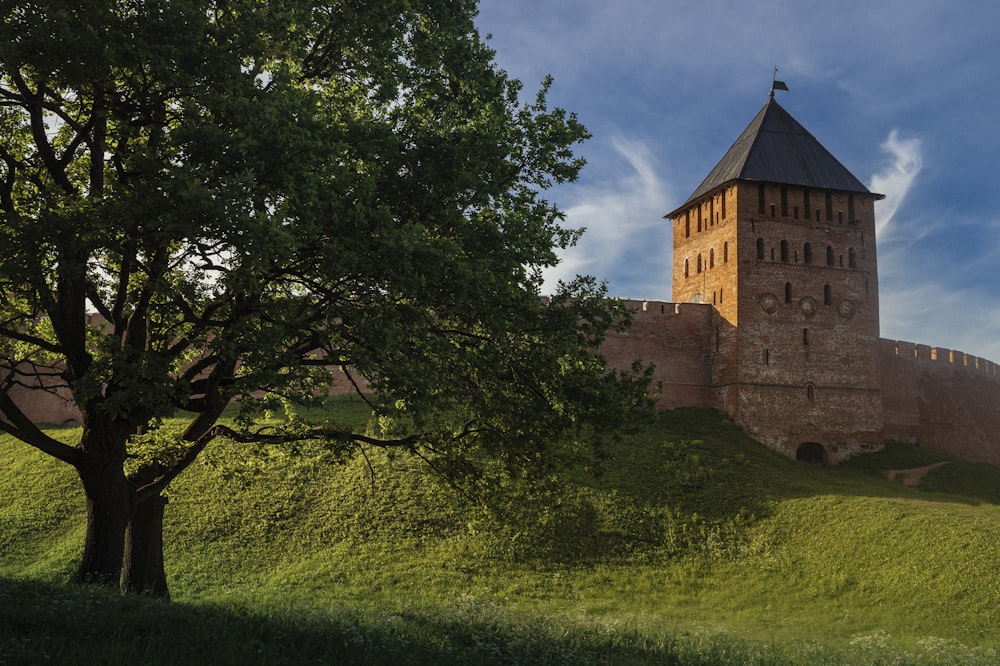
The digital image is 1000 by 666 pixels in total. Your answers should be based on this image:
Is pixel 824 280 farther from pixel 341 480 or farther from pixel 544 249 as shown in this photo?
pixel 544 249

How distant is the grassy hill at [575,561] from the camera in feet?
34.5

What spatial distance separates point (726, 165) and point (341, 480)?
68.0 feet

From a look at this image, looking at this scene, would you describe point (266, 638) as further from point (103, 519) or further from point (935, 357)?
point (935, 357)

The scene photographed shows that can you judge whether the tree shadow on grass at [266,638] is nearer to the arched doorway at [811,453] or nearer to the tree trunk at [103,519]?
the tree trunk at [103,519]

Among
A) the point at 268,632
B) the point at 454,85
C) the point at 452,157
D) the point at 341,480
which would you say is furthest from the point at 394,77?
the point at 341,480

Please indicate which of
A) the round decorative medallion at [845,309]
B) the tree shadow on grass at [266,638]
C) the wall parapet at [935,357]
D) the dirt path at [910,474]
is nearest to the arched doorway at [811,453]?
the dirt path at [910,474]

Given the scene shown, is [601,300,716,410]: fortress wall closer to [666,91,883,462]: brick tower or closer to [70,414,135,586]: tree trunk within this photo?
[666,91,883,462]: brick tower

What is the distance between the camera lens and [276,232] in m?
8.40

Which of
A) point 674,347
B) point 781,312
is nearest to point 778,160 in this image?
point 781,312

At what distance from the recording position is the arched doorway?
103 ft

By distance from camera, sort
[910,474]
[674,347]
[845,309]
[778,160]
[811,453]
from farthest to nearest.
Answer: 1. [778,160]
2. [674,347]
3. [845,309]
4. [811,453]
5. [910,474]

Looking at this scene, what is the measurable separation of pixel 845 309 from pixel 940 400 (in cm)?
852

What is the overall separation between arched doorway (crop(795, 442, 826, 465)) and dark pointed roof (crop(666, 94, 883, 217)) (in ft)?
33.2

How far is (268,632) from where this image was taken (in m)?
8.73
